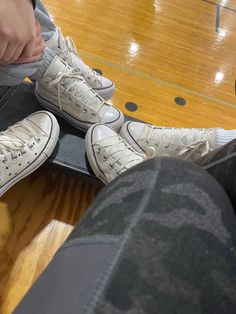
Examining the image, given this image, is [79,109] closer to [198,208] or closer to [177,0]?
[198,208]

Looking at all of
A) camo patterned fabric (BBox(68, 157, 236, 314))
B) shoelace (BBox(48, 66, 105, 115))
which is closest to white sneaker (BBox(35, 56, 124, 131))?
shoelace (BBox(48, 66, 105, 115))

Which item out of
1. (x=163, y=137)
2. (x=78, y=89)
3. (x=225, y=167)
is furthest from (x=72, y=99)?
(x=225, y=167)

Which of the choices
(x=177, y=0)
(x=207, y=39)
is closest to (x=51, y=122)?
(x=207, y=39)

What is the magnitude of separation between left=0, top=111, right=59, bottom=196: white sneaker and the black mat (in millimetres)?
41

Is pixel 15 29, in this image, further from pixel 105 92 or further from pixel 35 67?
pixel 105 92

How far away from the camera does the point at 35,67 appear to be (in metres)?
0.79

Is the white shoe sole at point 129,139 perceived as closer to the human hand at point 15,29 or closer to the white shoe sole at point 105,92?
the white shoe sole at point 105,92

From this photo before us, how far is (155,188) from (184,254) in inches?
2.5

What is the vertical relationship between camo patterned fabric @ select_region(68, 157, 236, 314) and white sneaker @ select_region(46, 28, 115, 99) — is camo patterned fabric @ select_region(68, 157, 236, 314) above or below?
above

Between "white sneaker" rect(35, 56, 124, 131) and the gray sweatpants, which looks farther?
"white sneaker" rect(35, 56, 124, 131)

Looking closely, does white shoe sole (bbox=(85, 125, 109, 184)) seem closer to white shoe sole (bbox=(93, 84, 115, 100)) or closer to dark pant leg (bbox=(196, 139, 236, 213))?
white shoe sole (bbox=(93, 84, 115, 100))

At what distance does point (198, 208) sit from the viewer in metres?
0.31

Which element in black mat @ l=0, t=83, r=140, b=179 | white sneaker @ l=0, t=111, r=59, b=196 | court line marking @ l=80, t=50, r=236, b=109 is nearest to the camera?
white sneaker @ l=0, t=111, r=59, b=196

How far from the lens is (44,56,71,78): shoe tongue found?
2.79 feet
